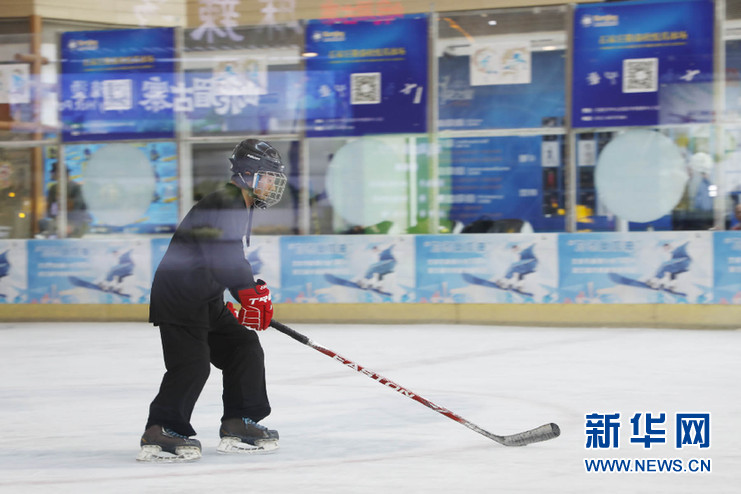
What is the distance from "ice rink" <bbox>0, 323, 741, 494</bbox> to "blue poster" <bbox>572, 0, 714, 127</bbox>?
2365mm

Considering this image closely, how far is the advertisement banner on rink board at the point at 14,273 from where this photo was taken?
13.4 m

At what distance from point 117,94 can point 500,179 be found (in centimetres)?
464

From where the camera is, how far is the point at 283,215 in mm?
13039

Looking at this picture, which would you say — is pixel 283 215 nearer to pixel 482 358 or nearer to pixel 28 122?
pixel 28 122

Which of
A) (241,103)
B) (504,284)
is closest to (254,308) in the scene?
(504,284)

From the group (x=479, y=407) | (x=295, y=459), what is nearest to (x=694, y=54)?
(x=479, y=407)

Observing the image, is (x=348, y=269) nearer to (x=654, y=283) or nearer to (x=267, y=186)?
(x=654, y=283)

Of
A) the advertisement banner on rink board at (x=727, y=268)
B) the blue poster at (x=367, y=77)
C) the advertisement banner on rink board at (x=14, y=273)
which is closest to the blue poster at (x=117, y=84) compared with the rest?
the advertisement banner on rink board at (x=14, y=273)

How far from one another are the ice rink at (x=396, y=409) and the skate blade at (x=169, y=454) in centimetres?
7

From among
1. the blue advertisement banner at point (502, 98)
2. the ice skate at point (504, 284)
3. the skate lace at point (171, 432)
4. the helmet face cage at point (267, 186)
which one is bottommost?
the skate lace at point (171, 432)

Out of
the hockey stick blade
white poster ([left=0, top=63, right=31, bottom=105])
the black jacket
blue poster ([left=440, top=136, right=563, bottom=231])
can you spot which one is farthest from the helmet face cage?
white poster ([left=0, top=63, right=31, bottom=105])

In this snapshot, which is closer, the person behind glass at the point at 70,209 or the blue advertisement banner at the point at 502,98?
the blue advertisement banner at the point at 502,98

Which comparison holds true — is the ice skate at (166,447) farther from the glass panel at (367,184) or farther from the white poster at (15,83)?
the white poster at (15,83)

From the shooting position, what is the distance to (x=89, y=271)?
13320mm
